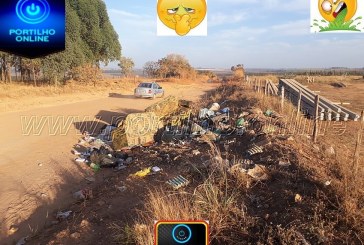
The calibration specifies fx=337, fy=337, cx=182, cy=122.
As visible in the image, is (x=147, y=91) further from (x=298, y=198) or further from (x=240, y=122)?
(x=298, y=198)

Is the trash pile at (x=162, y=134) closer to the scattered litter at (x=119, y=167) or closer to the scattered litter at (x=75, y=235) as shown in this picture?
the scattered litter at (x=119, y=167)

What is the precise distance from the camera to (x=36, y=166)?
893 centimetres

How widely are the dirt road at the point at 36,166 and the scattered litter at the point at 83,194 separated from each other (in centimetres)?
16

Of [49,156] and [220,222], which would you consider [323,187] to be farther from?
[49,156]

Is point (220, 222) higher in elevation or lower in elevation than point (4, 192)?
higher

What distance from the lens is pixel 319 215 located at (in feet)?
13.3

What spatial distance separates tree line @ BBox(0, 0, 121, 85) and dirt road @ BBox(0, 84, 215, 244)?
11.8 m

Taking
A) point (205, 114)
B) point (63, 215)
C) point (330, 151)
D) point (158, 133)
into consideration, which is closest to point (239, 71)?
point (205, 114)

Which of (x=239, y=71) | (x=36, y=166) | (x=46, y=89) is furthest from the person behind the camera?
(x=239, y=71)

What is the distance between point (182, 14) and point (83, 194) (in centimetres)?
396

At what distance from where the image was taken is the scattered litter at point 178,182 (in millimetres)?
5990

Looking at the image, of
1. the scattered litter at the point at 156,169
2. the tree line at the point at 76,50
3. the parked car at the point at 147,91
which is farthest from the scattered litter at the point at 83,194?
the tree line at the point at 76,50

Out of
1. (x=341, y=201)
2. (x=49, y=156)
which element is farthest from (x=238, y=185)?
(x=49, y=156)

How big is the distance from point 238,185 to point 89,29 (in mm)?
29655
